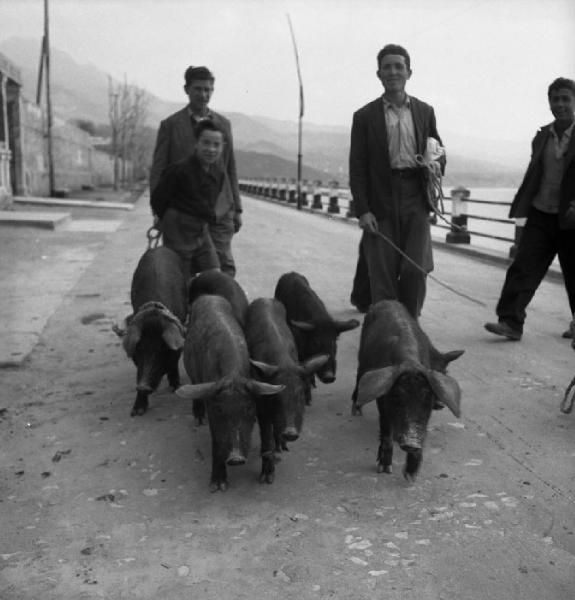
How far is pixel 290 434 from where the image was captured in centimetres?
333

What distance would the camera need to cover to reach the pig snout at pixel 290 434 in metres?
3.33

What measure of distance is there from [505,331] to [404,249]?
1.11 metres

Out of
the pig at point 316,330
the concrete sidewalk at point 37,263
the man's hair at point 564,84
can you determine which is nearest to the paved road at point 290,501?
the pig at point 316,330

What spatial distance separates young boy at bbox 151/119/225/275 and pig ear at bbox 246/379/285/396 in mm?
2251

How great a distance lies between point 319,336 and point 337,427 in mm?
639

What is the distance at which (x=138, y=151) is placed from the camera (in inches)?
3157

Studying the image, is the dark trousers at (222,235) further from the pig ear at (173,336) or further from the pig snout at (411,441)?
the pig snout at (411,441)

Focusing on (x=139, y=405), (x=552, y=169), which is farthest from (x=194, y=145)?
(x=552, y=169)

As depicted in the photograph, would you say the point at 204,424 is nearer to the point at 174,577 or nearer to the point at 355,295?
the point at 174,577

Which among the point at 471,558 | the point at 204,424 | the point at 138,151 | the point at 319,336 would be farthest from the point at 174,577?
the point at 138,151

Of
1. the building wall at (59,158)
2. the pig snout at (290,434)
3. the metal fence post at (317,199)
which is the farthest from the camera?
the metal fence post at (317,199)

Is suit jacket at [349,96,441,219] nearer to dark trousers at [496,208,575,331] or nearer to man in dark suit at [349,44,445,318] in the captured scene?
man in dark suit at [349,44,445,318]

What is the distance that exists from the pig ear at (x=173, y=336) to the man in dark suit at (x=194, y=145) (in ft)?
5.29

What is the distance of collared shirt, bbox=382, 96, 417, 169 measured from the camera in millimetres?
5617
